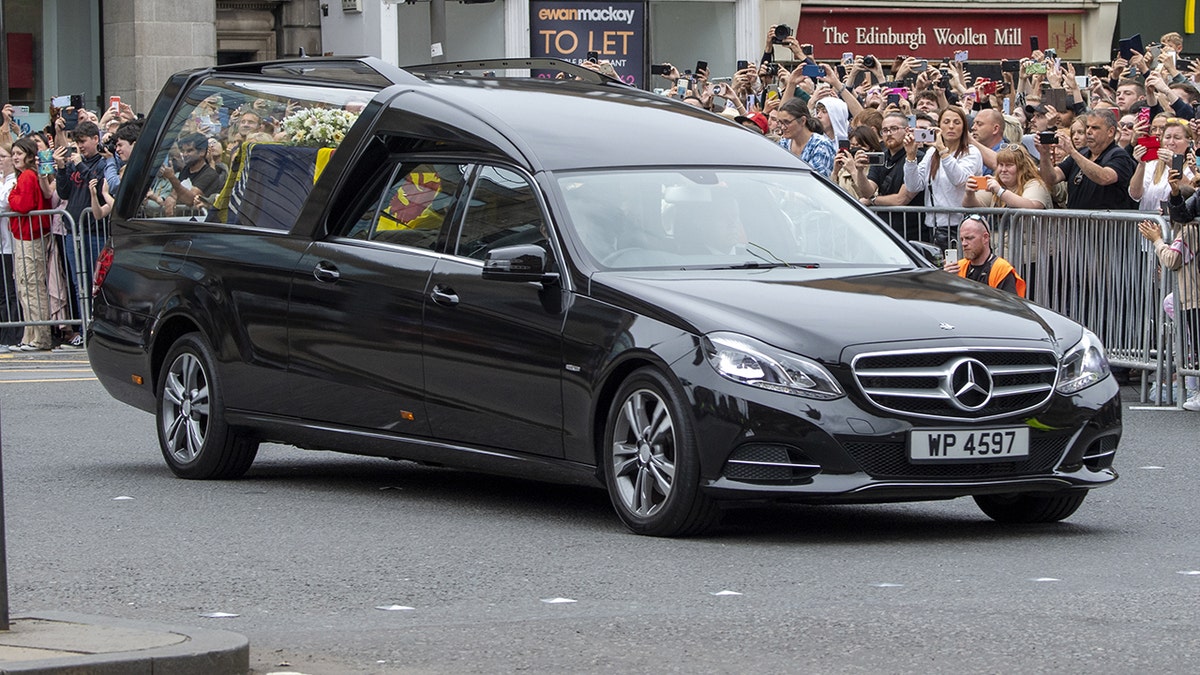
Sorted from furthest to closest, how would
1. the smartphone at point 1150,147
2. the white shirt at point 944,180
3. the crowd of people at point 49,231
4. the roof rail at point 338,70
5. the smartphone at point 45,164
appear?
the smartphone at point 45,164, the crowd of people at point 49,231, the white shirt at point 944,180, the smartphone at point 1150,147, the roof rail at point 338,70

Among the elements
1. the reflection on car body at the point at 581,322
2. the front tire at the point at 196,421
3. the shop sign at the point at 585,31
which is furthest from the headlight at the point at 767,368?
the shop sign at the point at 585,31

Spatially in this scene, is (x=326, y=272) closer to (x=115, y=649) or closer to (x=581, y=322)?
(x=581, y=322)

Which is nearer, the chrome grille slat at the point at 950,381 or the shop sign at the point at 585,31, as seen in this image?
the chrome grille slat at the point at 950,381

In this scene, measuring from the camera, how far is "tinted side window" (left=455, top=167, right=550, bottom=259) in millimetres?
10109

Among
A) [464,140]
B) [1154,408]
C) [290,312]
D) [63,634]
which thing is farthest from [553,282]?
[1154,408]

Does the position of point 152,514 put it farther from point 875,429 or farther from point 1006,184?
point 1006,184

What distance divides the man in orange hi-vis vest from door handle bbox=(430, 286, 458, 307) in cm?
462

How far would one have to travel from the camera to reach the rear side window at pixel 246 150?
11.6 m

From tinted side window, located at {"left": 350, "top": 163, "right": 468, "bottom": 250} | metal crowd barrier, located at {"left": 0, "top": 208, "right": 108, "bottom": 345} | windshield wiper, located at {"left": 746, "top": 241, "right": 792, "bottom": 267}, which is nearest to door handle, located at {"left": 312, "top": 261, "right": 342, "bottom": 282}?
tinted side window, located at {"left": 350, "top": 163, "right": 468, "bottom": 250}

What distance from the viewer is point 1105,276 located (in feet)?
52.0

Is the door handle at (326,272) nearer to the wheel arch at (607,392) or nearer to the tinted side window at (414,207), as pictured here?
the tinted side window at (414,207)

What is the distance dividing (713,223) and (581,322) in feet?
3.25

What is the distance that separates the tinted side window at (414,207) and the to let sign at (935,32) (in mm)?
29439

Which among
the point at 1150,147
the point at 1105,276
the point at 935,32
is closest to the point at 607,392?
the point at 1105,276
